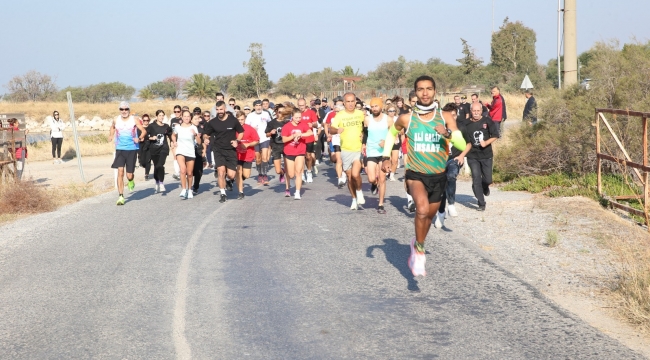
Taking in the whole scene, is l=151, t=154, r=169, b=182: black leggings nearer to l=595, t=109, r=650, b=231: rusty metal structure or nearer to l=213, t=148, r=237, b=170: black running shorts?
l=213, t=148, r=237, b=170: black running shorts

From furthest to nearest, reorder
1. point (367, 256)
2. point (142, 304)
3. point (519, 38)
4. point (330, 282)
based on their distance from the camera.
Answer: point (519, 38)
point (367, 256)
point (330, 282)
point (142, 304)

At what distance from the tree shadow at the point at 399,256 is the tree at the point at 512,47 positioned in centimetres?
6353

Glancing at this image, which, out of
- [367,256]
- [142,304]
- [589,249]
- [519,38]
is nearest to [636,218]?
[589,249]

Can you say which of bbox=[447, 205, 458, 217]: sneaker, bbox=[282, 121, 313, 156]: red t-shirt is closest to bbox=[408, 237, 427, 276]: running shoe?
bbox=[447, 205, 458, 217]: sneaker

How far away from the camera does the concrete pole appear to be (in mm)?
19484

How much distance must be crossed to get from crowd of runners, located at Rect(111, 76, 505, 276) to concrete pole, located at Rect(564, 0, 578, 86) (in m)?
2.91

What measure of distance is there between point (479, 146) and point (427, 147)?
18.1ft

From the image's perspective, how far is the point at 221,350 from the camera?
593cm

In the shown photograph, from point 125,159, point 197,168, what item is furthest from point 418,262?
point 197,168

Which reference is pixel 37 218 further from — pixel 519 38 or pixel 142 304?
pixel 519 38

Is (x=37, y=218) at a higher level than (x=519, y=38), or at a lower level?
lower

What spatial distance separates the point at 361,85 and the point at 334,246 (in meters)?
81.1

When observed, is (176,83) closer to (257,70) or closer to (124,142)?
(257,70)

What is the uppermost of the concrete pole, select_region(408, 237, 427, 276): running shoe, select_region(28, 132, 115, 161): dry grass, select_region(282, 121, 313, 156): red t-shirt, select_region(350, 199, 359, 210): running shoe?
the concrete pole
